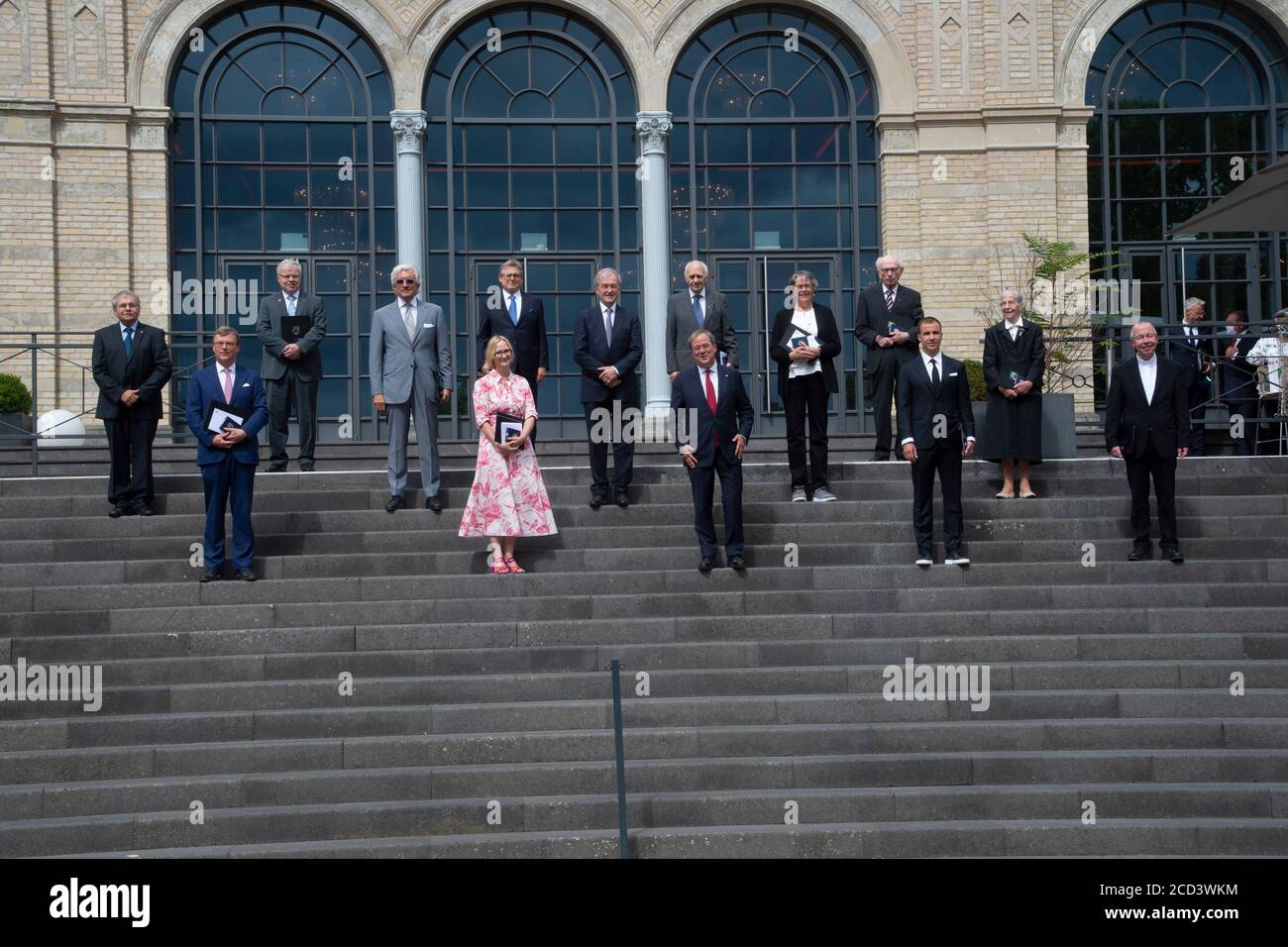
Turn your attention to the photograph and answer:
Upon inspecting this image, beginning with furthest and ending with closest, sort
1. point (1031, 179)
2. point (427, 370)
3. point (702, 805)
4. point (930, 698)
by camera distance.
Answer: point (1031, 179) → point (427, 370) → point (930, 698) → point (702, 805)

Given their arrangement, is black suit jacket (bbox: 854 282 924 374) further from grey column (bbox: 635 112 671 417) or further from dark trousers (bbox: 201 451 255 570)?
dark trousers (bbox: 201 451 255 570)

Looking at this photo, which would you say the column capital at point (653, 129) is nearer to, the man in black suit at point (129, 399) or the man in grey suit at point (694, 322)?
the man in grey suit at point (694, 322)

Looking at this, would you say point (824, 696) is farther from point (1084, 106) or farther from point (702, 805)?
point (1084, 106)

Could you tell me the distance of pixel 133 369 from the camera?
12.3 m

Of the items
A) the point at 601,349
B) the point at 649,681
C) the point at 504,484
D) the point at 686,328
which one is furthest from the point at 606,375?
A: the point at 649,681

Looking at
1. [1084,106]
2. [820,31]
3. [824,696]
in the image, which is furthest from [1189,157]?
[824,696]

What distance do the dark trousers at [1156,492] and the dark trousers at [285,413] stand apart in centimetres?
732

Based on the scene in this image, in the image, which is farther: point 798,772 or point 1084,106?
point 1084,106

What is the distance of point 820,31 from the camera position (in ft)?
64.8

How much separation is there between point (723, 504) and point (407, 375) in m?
3.13

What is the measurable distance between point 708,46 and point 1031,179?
15.6 ft

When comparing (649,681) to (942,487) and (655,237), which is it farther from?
(655,237)

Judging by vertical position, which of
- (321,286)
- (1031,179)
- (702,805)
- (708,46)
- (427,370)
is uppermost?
(708,46)

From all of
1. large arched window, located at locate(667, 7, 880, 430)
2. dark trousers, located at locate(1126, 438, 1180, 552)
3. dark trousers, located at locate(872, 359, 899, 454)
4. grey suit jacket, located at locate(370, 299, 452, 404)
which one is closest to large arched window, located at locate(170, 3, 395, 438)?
large arched window, located at locate(667, 7, 880, 430)
